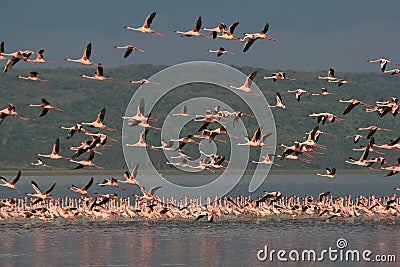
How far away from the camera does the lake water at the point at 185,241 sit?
2104 inches

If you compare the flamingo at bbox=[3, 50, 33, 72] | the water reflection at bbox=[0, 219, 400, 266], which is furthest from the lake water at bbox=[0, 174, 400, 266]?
the flamingo at bbox=[3, 50, 33, 72]

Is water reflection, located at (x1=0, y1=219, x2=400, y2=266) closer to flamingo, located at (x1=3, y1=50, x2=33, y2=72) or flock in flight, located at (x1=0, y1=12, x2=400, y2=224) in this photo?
flock in flight, located at (x1=0, y1=12, x2=400, y2=224)

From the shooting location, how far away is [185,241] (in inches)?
2442

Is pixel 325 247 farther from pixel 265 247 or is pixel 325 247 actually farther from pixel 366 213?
pixel 366 213

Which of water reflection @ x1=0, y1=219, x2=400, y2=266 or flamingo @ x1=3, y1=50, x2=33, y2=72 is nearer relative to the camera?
flamingo @ x1=3, y1=50, x2=33, y2=72

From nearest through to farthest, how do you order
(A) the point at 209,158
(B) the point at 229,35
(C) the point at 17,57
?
(C) the point at 17,57 → (B) the point at 229,35 → (A) the point at 209,158

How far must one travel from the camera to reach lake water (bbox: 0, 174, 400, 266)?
175 ft

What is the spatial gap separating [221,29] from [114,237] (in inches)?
618

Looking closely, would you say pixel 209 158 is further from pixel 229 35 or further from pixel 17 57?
pixel 17 57

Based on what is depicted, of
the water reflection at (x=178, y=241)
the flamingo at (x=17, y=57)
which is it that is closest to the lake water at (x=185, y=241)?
the water reflection at (x=178, y=241)

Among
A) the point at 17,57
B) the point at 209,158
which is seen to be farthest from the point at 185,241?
the point at 17,57

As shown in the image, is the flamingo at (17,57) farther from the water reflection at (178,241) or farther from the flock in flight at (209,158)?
the water reflection at (178,241)

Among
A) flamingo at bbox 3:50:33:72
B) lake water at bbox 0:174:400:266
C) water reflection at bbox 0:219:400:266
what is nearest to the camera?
flamingo at bbox 3:50:33:72

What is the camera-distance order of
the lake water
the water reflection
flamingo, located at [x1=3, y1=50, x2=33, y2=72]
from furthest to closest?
the water reflection, the lake water, flamingo, located at [x1=3, y1=50, x2=33, y2=72]
